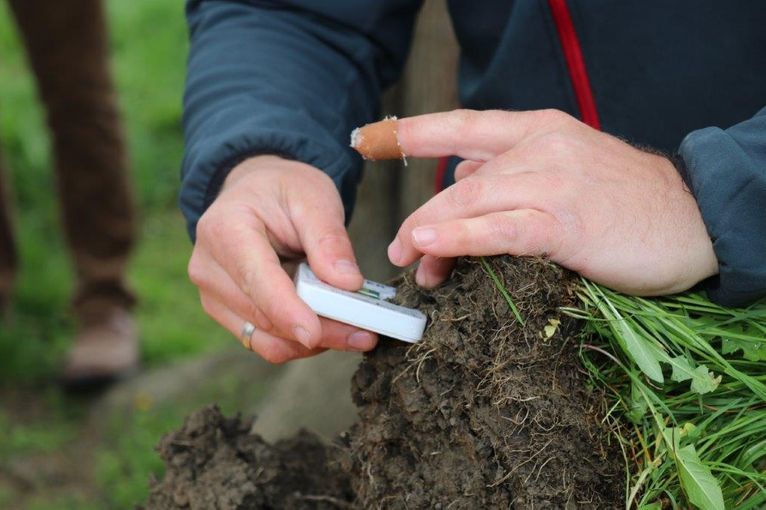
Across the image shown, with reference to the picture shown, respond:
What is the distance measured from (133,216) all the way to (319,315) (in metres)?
3.17

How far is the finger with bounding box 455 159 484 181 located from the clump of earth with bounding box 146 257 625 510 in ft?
0.65

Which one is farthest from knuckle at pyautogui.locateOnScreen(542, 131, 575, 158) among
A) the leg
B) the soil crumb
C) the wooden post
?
the leg

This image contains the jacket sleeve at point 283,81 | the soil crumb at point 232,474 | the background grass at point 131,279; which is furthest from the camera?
the background grass at point 131,279

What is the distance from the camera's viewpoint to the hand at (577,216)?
55.4 inches

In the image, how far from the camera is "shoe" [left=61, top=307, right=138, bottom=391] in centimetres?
429

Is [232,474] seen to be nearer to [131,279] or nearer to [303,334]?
[303,334]

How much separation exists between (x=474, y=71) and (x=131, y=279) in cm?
329

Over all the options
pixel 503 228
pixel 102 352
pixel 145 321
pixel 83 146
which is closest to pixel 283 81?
pixel 503 228

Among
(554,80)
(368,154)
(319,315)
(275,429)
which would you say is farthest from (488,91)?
(275,429)

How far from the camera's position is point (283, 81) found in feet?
6.68

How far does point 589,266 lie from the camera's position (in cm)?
143

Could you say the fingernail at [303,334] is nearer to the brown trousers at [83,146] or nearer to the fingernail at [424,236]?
the fingernail at [424,236]

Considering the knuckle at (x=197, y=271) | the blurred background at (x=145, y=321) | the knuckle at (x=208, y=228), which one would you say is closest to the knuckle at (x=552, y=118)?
the knuckle at (x=208, y=228)

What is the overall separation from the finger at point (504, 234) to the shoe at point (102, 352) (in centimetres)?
323
